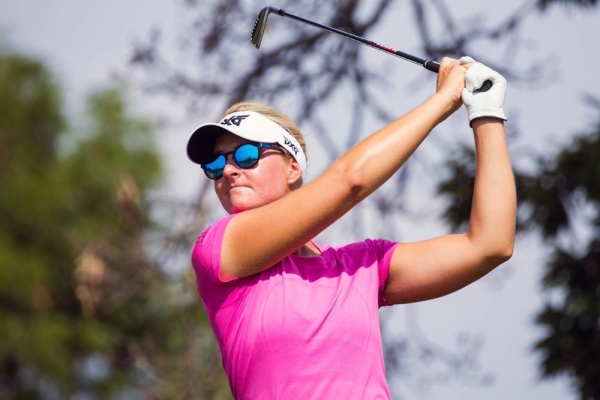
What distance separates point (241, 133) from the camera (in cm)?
282

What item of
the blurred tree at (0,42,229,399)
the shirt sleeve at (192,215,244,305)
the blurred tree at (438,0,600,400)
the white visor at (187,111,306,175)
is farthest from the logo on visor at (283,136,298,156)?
the blurred tree at (0,42,229,399)

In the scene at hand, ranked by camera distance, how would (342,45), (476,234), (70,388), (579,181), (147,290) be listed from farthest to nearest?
(70,388) < (579,181) < (147,290) < (342,45) < (476,234)

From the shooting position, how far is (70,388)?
821 inches

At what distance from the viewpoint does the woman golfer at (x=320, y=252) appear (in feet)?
8.22

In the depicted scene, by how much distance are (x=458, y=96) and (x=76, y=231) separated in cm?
1928

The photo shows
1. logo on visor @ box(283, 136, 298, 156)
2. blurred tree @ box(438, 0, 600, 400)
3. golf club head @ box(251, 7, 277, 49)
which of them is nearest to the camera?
logo on visor @ box(283, 136, 298, 156)

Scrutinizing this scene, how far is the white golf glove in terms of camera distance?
8.71ft

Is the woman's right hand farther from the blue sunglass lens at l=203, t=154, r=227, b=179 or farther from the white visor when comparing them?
the blue sunglass lens at l=203, t=154, r=227, b=179

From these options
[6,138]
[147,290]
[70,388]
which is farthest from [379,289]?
[6,138]

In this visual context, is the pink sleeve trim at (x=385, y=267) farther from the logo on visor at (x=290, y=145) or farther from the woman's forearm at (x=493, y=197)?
the logo on visor at (x=290, y=145)

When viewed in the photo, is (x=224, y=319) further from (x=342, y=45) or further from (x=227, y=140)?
(x=342, y=45)

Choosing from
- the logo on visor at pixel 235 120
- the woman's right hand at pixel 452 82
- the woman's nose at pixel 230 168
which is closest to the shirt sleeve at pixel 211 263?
the woman's nose at pixel 230 168

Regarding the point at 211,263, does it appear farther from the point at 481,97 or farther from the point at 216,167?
the point at 481,97

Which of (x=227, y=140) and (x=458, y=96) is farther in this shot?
(x=227, y=140)
